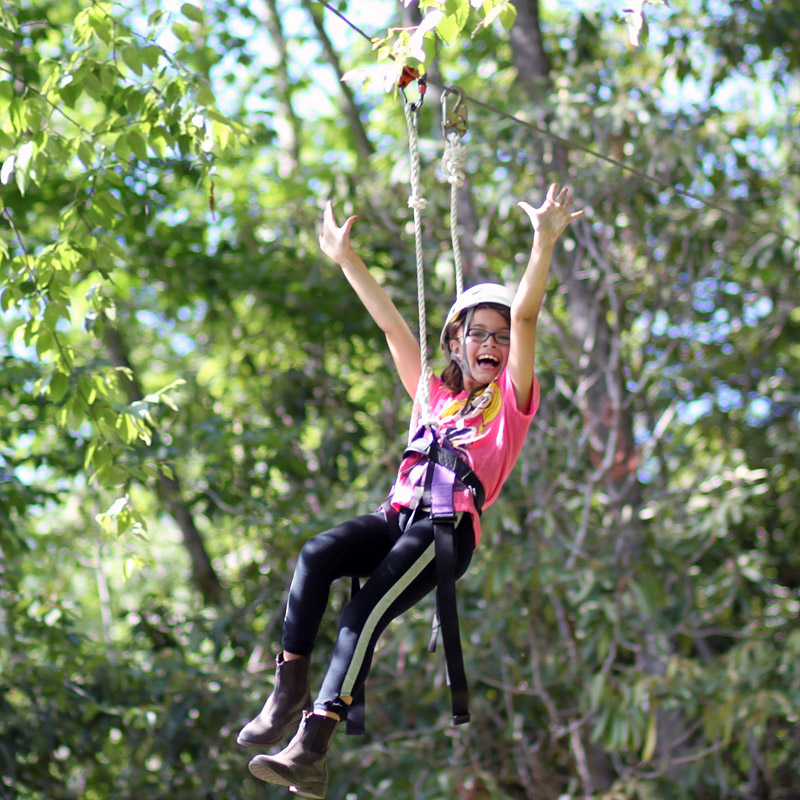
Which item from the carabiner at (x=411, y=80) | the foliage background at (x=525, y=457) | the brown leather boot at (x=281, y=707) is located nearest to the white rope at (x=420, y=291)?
the carabiner at (x=411, y=80)

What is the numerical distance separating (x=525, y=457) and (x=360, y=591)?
253cm

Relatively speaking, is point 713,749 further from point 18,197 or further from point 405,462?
point 18,197

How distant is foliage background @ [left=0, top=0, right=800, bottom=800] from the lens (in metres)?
4.51

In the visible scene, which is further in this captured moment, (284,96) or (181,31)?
(284,96)

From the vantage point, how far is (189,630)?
5387 mm

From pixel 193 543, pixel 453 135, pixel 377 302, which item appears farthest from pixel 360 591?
pixel 193 543

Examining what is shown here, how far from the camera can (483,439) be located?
2.31m

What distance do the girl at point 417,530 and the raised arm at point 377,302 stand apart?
147mm

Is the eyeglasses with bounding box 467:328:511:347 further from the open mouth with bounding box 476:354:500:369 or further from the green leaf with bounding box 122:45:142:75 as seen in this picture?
the green leaf with bounding box 122:45:142:75

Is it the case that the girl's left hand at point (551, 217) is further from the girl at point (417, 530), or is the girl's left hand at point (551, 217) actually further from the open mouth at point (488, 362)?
the open mouth at point (488, 362)

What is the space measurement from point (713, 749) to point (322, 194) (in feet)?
9.84

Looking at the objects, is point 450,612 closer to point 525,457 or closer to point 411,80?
point 411,80

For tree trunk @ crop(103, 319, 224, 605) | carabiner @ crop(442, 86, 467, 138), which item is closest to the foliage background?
tree trunk @ crop(103, 319, 224, 605)

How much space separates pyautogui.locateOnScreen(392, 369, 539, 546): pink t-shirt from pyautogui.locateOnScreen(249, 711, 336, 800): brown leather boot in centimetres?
48
